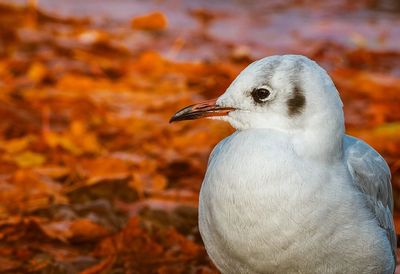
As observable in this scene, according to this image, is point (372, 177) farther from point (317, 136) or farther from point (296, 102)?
point (296, 102)

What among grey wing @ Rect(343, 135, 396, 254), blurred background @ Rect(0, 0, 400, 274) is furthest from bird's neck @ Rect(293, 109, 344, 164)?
blurred background @ Rect(0, 0, 400, 274)

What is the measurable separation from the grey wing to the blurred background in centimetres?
121

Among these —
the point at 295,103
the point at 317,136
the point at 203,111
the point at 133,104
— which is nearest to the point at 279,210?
the point at 317,136

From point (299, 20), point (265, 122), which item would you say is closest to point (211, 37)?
point (299, 20)

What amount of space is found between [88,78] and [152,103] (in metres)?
0.76

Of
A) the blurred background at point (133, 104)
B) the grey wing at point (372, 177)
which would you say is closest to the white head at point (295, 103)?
the grey wing at point (372, 177)

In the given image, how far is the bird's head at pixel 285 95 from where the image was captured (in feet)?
13.7

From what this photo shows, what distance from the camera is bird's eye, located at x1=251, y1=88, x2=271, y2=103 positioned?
424cm

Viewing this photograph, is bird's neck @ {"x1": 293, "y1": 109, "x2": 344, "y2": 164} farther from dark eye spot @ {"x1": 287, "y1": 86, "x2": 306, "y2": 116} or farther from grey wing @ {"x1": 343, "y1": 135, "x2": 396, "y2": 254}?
grey wing @ {"x1": 343, "y1": 135, "x2": 396, "y2": 254}

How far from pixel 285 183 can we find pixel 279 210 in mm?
124

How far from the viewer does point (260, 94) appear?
4250 mm

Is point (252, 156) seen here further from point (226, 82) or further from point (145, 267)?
point (226, 82)

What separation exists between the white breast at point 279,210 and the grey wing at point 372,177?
0.21 meters

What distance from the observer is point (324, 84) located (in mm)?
4207
